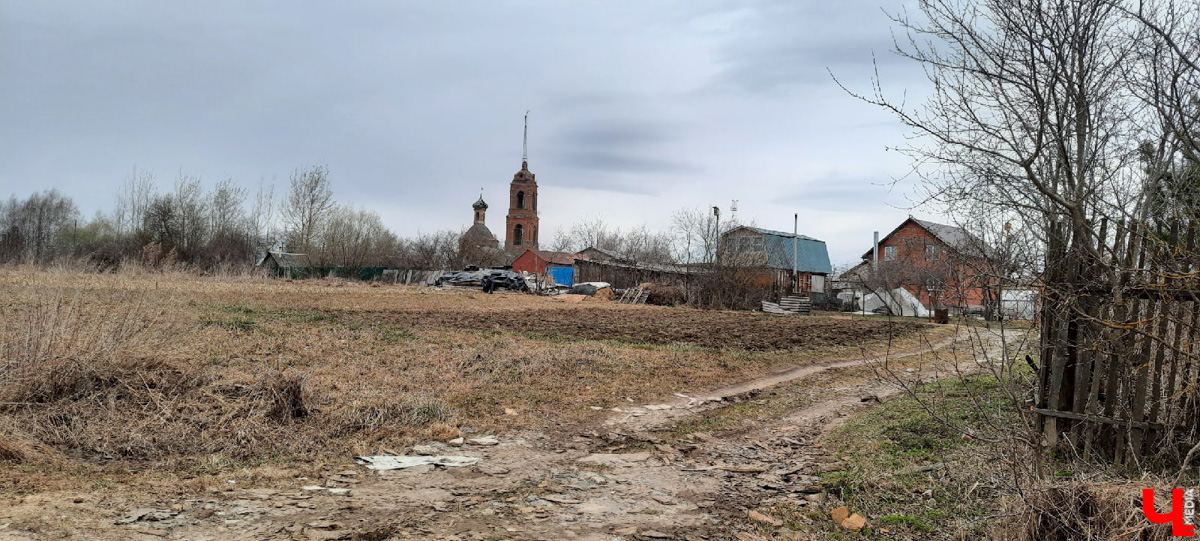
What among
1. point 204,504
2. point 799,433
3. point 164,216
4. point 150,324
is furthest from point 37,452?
point 164,216

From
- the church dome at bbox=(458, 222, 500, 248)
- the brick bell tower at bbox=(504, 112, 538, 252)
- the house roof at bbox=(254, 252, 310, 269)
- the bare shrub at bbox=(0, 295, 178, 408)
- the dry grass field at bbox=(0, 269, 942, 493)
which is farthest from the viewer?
the brick bell tower at bbox=(504, 112, 538, 252)

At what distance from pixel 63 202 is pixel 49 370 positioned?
8308 centimetres

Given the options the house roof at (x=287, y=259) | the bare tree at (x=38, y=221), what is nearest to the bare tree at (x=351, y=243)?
the house roof at (x=287, y=259)

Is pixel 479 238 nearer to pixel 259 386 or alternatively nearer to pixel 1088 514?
pixel 259 386

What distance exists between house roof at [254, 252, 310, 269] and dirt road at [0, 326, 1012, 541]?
5124cm

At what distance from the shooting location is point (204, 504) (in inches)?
188

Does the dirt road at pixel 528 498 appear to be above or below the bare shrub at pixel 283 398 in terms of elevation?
below

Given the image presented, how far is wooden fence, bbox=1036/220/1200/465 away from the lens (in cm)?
462

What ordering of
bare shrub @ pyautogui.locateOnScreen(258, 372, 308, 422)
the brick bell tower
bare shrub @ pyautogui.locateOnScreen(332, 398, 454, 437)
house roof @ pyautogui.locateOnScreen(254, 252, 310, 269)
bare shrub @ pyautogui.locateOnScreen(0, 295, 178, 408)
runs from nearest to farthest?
bare shrub @ pyautogui.locateOnScreen(0, 295, 178, 408), bare shrub @ pyautogui.locateOnScreen(258, 372, 308, 422), bare shrub @ pyautogui.locateOnScreen(332, 398, 454, 437), house roof @ pyautogui.locateOnScreen(254, 252, 310, 269), the brick bell tower

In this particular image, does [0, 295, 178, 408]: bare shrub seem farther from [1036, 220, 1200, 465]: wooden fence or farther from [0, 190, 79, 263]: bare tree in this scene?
[0, 190, 79, 263]: bare tree

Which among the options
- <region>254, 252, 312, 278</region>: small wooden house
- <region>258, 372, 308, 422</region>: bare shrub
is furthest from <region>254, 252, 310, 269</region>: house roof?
<region>258, 372, 308, 422</region>: bare shrub

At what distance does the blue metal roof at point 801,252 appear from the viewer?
174 ft

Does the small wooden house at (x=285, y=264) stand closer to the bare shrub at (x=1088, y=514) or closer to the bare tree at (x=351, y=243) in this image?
the bare tree at (x=351, y=243)

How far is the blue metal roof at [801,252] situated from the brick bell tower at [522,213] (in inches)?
1599
